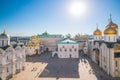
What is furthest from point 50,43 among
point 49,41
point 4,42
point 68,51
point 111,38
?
point 111,38

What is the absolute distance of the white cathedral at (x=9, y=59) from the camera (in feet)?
80.4

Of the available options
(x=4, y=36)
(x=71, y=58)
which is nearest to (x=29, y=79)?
(x=4, y=36)

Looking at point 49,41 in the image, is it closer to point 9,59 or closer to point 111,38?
point 111,38

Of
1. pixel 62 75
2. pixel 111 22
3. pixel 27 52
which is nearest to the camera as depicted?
pixel 62 75

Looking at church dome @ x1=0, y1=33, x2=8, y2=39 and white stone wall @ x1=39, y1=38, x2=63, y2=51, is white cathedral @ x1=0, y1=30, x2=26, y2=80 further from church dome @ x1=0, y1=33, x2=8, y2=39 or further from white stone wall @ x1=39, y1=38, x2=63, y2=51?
white stone wall @ x1=39, y1=38, x2=63, y2=51

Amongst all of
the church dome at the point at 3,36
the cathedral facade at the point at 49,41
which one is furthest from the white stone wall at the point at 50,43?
the church dome at the point at 3,36

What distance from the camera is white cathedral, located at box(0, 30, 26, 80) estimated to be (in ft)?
80.4

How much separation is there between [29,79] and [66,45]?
25.2 meters

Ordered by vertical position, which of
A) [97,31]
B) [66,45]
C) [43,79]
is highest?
[97,31]

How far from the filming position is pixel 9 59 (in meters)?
27.2

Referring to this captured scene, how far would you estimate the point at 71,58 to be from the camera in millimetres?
48375

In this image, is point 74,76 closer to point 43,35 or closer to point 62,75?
point 62,75

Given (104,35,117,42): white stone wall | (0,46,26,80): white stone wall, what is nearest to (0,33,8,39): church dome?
(0,46,26,80): white stone wall

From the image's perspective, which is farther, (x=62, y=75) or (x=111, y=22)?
(x=111, y=22)
